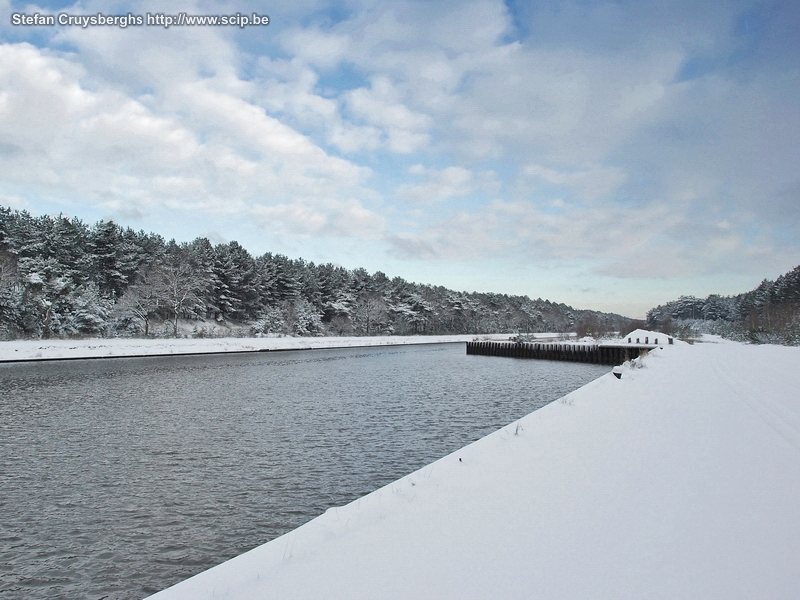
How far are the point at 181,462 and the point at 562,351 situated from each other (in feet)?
165

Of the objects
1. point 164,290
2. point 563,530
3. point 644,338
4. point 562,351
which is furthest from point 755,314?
point 563,530

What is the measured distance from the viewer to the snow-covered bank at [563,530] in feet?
12.7

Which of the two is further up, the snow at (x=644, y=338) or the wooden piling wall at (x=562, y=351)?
the snow at (x=644, y=338)

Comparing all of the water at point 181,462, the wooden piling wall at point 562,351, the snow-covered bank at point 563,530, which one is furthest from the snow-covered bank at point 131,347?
the snow-covered bank at point 563,530

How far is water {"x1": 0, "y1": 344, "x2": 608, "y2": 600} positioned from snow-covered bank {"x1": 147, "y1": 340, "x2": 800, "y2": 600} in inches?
84.5

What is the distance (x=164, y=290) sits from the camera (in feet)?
175

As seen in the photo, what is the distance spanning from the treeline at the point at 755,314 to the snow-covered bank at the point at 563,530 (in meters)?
54.8

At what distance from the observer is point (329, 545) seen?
4781mm

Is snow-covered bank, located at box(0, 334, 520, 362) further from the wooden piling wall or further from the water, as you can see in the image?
the wooden piling wall

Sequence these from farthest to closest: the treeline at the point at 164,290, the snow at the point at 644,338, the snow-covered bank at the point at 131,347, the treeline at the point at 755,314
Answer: the snow at the point at 644,338 → the treeline at the point at 755,314 → the treeline at the point at 164,290 → the snow-covered bank at the point at 131,347

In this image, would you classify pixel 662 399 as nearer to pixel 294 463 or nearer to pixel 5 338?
pixel 294 463

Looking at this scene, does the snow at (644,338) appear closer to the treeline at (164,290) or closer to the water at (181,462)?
the treeline at (164,290)

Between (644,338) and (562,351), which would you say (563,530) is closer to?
(562,351)

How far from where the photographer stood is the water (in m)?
6.27
